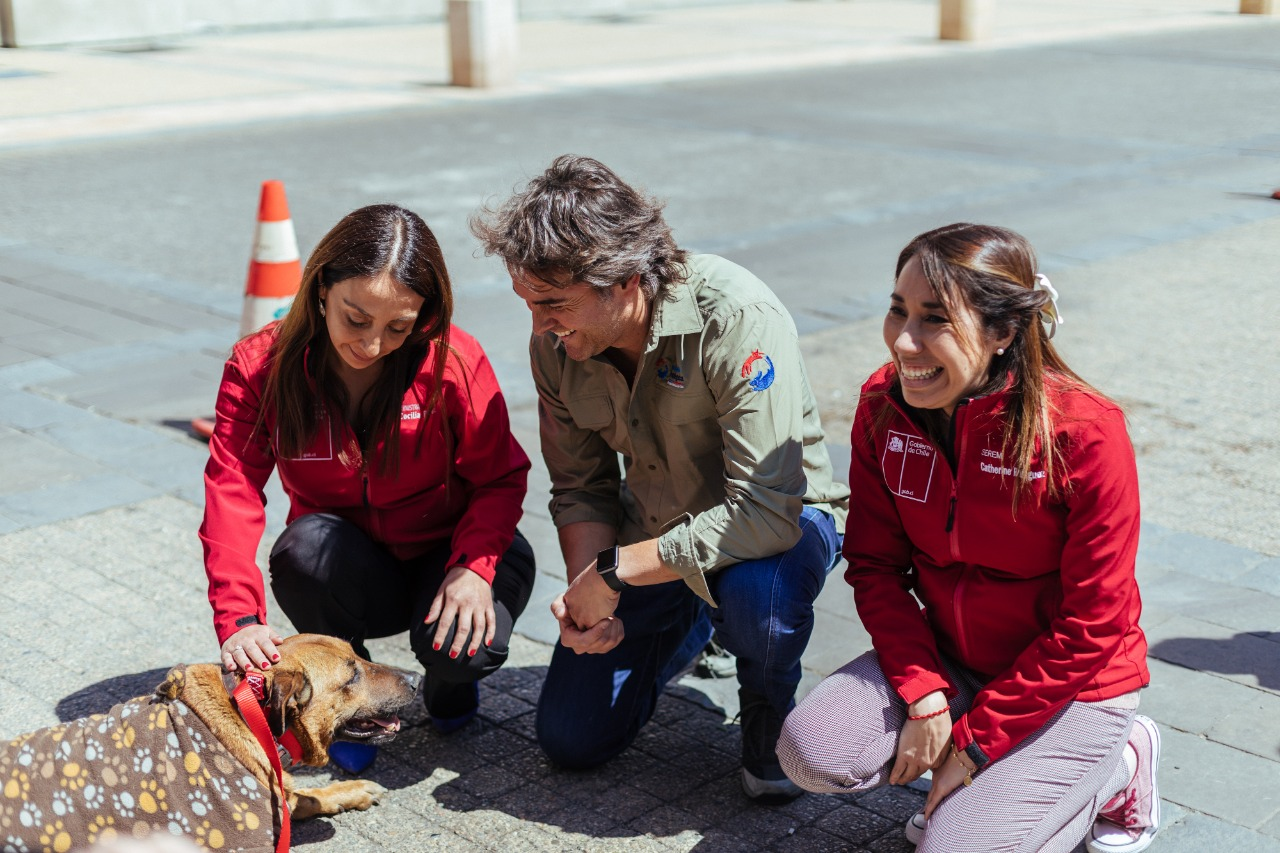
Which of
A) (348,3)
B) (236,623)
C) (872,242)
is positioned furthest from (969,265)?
(348,3)

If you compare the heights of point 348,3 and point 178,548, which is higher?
point 348,3

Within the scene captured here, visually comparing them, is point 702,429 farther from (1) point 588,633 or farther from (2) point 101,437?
(2) point 101,437

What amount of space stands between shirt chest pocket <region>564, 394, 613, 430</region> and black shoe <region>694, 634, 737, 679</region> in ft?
2.78

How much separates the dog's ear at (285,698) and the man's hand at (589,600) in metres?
0.64

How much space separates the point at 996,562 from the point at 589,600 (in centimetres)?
93

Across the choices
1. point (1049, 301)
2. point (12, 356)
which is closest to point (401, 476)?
point (1049, 301)

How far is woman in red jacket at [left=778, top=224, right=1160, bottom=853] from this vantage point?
9.05 feet

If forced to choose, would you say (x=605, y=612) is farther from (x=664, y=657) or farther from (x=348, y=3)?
(x=348, y=3)

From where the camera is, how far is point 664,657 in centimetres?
356

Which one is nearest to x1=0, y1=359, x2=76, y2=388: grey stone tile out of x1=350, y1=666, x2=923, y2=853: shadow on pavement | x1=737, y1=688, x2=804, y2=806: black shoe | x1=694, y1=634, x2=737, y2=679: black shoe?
x1=350, y1=666, x2=923, y2=853: shadow on pavement

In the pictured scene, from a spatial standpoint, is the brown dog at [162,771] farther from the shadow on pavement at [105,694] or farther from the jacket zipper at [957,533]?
the jacket zipper at [957,533]

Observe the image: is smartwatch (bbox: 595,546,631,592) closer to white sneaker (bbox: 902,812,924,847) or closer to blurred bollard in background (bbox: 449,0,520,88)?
white sneaker (bbox: 902,812,924,847)

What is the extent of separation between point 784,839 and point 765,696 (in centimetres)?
34

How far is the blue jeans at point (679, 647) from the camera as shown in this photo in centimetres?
312
